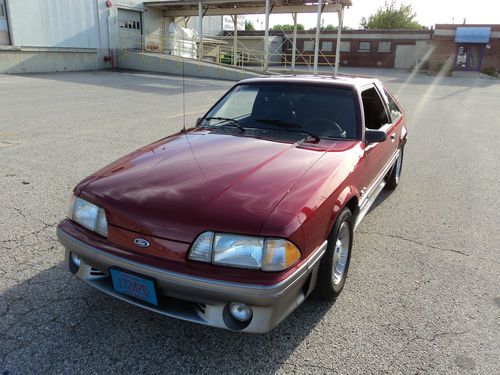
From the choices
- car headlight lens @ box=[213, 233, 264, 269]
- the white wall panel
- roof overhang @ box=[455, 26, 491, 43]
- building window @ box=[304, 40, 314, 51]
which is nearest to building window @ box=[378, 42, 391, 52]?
building window @ box=[304, 40, 314, 51]

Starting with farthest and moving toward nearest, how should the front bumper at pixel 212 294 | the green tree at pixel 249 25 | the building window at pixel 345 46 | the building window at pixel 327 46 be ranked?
the green tree at pixel 249 25 → the building window at pixel 327 46 → the building window at pixel 345 46 → the front bumper at pixel 212 294

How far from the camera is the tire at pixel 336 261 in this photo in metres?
2.62

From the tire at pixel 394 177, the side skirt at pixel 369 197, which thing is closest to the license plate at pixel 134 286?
the side skirt at pixel 369 197

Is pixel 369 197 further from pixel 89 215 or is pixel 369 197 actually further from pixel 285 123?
pixel 89 215

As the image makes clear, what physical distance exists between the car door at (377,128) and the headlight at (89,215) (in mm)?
2151

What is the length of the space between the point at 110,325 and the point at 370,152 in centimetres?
249

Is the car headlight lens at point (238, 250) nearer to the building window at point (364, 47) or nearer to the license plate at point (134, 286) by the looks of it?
the license plate at point (134, 286)

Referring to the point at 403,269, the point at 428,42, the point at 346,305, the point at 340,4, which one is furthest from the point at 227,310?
the point at 428,42

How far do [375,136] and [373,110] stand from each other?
76 centimetres

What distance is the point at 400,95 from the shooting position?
18656 millimetres

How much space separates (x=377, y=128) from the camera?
13.5ft

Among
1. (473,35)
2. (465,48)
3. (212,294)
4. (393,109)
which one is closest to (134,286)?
(212,294)

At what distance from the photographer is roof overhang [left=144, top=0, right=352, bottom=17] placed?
23.6 m

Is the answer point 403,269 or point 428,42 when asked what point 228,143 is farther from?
point 428,42
